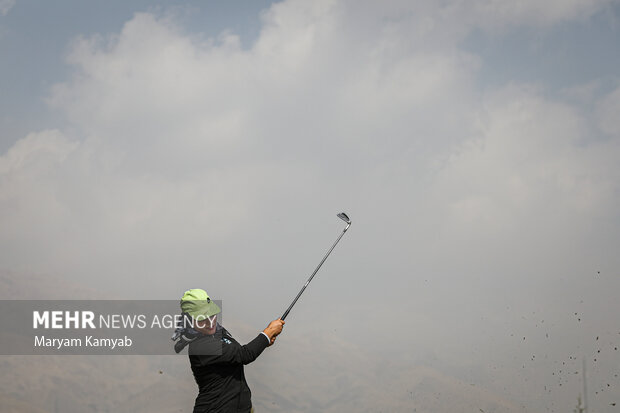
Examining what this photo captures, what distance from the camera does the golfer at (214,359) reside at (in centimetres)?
833

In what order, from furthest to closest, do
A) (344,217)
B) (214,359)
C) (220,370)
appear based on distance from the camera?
(344,217) → (220,370) → (214,359)

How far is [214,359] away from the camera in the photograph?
27.3ft

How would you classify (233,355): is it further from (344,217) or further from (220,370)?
(344,217)

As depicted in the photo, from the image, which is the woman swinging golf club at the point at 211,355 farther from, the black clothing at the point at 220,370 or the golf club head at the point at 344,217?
the golf club head at the point at 344,217

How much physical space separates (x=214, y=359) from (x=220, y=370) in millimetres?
255

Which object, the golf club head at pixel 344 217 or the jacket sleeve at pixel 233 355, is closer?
the jacket sleeve at pixel 233 355

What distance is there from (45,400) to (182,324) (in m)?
214

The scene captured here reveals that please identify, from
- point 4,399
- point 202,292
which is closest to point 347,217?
point 202,292

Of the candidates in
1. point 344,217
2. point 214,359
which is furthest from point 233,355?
Answer: point 344,217

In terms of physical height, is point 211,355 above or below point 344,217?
below

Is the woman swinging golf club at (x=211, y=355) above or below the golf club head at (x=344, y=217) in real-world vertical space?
below

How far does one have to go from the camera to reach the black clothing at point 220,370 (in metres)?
8.34

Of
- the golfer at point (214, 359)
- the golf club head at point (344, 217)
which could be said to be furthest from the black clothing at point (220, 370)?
the golf club head at point (344, 217)

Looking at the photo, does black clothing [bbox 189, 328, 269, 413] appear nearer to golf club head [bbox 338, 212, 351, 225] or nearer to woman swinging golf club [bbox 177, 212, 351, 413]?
woman swinging golf club [bbox 177, 212, 351, 413]
